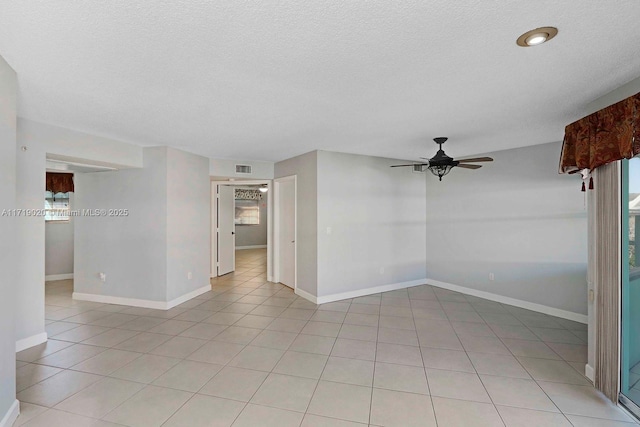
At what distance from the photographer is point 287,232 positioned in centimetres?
569

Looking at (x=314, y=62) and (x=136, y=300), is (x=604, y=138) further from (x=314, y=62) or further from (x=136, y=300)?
(x=136, y=300)

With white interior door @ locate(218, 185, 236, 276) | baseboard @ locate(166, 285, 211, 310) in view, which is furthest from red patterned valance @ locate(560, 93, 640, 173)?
white interior door @ locate(218, 185, 236, 276)

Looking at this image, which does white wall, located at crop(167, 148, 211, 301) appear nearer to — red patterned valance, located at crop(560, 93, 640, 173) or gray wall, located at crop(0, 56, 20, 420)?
gray wall, located at crop(0, 56, 20, 420)

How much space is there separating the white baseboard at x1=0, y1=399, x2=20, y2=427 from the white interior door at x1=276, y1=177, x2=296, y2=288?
3723 mm

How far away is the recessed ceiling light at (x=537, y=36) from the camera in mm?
1582

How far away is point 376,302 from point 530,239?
256cm

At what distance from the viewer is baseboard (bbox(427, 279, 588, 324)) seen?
3.95 metres

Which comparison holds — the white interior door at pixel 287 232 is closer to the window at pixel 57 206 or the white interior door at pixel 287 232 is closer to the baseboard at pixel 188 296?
the baseboard at pixel 188 296

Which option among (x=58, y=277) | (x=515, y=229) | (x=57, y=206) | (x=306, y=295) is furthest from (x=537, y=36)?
(x=58, y=277)

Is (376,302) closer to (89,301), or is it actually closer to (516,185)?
(516,185)

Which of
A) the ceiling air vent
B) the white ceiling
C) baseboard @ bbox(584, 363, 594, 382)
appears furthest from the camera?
the ceiling air vent

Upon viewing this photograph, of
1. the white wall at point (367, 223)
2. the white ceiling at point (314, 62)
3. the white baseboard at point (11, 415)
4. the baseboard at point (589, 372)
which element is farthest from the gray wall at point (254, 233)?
the baseboard at point (589, 372)

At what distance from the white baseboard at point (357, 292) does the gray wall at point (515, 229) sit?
59cm

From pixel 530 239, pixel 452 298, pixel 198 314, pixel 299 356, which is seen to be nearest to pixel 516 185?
pixel 530 239
